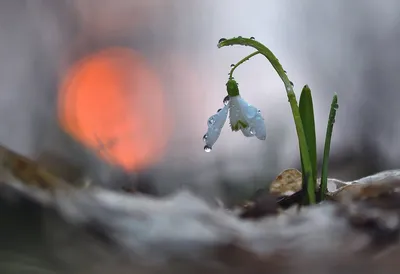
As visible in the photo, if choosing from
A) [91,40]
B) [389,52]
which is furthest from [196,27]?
[389,52]

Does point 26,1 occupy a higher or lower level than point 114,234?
higher

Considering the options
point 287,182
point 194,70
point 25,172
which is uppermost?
point 194,70

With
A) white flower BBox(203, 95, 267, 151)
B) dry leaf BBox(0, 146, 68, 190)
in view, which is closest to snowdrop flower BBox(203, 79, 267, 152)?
white flower BBox(203, 95, 267, 151)

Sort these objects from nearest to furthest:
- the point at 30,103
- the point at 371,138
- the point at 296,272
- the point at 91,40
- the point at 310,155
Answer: the point at 296,272, the point at 310,155, the point at 30,103, the point at 371,138, the point at 91,40

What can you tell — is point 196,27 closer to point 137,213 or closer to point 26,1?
point 26,1

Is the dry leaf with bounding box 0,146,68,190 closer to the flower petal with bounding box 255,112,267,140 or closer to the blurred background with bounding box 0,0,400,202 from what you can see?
the flower petal with bounding box 255,112,267,140

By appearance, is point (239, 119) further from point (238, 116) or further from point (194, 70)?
point (194, 70)

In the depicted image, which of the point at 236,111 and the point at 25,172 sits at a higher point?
the point at 236,111

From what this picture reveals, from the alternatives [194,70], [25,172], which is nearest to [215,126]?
[25,172]
